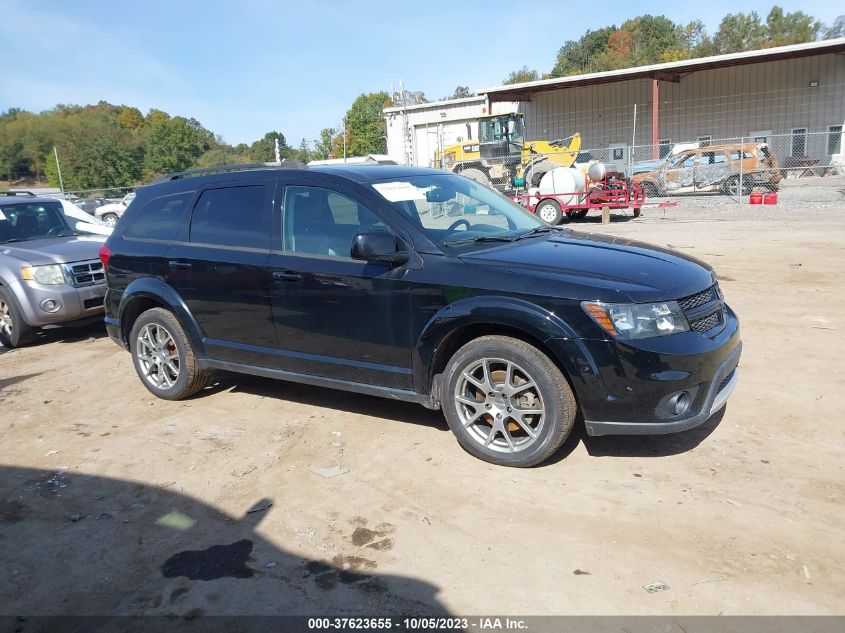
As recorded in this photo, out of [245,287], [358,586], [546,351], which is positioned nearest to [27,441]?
[245,287]

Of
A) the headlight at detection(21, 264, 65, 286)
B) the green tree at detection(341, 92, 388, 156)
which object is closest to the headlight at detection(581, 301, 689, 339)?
the headlight at detection(21, 264, 65, 286)

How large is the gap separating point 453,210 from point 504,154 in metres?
20.8

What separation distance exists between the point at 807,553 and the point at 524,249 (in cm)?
222

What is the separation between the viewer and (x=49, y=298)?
7.52 meters

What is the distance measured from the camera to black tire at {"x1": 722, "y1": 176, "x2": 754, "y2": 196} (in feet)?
75.9

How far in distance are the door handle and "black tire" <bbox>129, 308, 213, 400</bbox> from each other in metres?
1.21

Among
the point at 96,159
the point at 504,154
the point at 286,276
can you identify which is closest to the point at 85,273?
the point at 286,276

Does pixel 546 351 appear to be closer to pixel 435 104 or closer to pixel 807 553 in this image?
pixel 807 553

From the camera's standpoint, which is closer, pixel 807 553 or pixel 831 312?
pixel 807 553

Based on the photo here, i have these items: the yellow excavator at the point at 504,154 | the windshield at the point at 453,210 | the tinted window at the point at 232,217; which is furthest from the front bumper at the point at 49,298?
the yellow excavator at the point at 504,154

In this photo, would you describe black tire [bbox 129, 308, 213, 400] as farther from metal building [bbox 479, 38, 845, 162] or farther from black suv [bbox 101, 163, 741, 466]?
metal building [bbox 479, 38, 845, 162]

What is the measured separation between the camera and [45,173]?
73.2 metres

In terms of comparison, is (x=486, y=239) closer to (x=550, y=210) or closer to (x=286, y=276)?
(x=286, y=276)

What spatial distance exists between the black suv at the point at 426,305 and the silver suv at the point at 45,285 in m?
2.45
